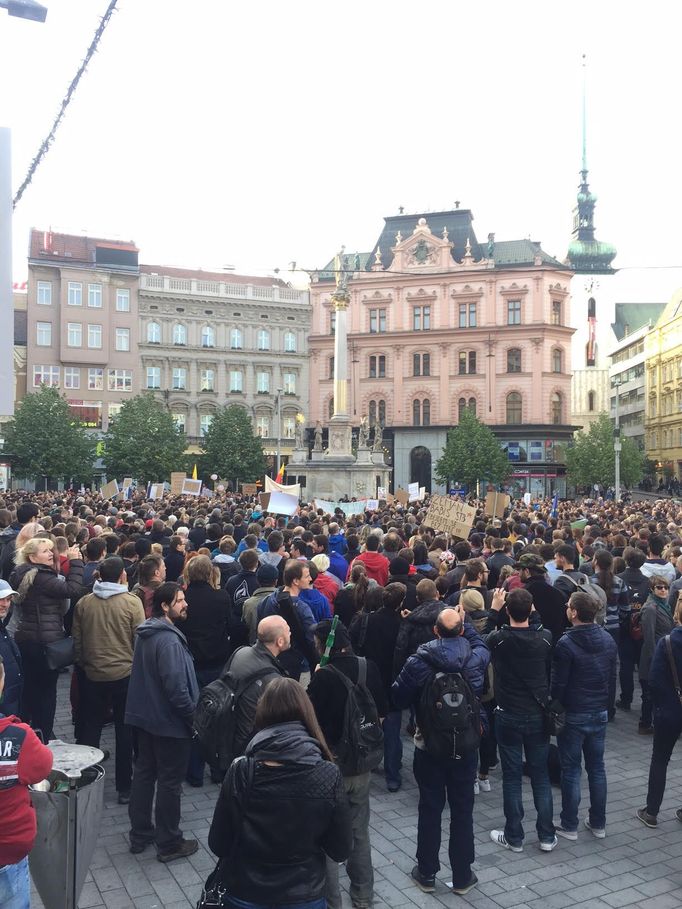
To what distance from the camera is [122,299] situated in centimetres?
6300

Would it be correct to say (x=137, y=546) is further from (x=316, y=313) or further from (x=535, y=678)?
(x=316, y=313)

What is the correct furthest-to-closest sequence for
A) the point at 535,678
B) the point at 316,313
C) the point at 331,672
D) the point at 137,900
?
the point at 316,313 < the point at 535,678 < the point at 137,900 < the point at 331,672

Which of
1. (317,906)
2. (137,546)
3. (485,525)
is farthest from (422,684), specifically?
(485,525)

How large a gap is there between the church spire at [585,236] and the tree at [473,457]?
36025 millimetres

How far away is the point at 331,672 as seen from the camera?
4816 millimetres

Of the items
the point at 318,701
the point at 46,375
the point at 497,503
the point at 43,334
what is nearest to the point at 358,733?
the point at 318,701

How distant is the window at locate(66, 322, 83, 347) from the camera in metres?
60.8

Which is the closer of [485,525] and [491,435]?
[485,525]

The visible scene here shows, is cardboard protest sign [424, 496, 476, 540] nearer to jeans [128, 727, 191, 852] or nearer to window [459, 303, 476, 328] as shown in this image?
jeans [128, 727, 191, 852]

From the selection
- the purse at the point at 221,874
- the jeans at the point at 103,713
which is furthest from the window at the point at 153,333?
the purse at the point at 221,874

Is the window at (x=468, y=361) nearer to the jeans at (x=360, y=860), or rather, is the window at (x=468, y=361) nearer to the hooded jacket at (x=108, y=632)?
the hooded jacket at (x=108, y=632)

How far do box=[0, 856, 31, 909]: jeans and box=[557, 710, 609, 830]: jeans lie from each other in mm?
4031

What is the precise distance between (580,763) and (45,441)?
48.6 metres

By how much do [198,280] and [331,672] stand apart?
65099 mm
